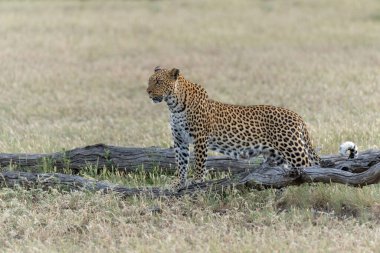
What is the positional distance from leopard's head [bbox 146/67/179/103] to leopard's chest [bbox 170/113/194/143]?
0.37 metres

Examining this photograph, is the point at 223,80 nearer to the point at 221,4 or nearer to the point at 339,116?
the point at 339,116

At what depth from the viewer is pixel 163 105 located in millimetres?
19047

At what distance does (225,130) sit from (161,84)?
95cm

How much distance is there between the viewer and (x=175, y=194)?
9.63 metres

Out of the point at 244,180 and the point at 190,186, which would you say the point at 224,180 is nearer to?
the point at 244,180

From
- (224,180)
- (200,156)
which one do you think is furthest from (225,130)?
(224,180)

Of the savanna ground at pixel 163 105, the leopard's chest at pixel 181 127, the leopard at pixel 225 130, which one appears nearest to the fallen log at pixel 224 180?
the savanna ground at pixel 163 105

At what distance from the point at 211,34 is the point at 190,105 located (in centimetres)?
1884

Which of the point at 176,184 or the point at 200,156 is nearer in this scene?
the point at 200,156

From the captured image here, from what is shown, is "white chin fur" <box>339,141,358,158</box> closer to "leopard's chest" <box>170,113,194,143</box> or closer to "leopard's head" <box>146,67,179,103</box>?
"leopard's chest" <box>170,113,194,143</box>

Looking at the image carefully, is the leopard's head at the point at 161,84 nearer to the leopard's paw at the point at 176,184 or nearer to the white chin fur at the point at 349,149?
the leopard's paw at the point at 176,184

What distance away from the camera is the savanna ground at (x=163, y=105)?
859cm

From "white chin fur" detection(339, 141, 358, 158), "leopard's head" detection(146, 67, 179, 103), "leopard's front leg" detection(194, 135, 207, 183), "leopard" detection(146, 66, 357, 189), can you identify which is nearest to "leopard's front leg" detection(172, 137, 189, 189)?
"leopard" detection(146, 66, 357, 189)

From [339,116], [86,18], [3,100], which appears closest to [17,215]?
[339,116]
